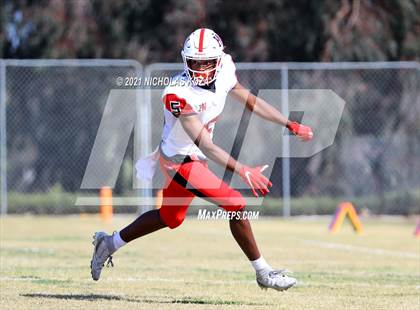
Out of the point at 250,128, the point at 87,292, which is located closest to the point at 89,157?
the point at 250,128

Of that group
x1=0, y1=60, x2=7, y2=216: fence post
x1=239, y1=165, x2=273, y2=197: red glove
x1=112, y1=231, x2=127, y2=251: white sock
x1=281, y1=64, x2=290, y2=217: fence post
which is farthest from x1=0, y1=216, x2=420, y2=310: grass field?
x1=281, y1=64, x2=290, y2=217: fence post

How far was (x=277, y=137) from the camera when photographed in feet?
54.5

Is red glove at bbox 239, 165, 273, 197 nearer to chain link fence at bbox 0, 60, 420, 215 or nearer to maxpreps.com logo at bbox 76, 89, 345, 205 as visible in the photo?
maxpreps.com logo at bbox 76, 89, 345, 205

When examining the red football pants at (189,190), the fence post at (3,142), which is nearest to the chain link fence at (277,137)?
the fence post at (3,142)

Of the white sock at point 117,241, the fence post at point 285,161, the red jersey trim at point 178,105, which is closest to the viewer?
the red jersey trim at point 178,105

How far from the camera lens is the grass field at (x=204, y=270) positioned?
6.23 metres

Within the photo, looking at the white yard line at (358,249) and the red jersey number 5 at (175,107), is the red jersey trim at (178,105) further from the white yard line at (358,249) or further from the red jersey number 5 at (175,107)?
the white yard line at (358,249)

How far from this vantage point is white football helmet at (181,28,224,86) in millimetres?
6094

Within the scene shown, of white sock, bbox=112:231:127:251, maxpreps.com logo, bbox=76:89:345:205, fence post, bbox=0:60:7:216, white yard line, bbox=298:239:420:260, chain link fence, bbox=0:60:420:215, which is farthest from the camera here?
chain link fence, bbox=0:60:420:215

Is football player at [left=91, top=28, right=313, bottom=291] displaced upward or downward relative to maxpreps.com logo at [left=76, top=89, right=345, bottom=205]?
upward

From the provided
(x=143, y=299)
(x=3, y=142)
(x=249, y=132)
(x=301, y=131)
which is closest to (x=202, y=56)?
(x=301, y=131)

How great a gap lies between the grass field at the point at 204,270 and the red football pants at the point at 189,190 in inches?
22.7

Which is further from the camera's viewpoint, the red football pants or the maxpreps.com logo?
the maxpreps.com logo

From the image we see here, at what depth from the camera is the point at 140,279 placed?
7488 mm
